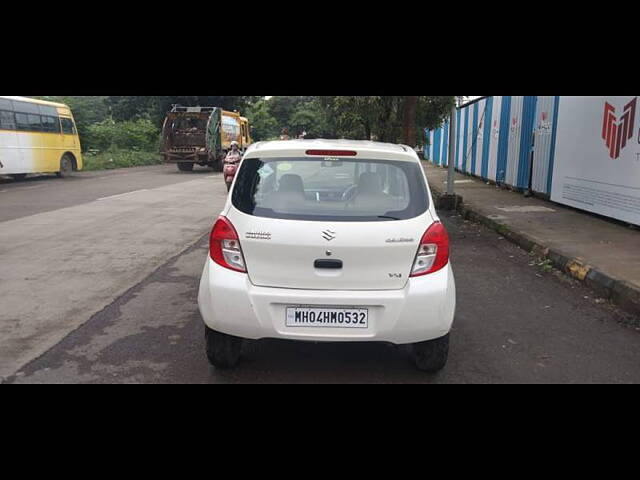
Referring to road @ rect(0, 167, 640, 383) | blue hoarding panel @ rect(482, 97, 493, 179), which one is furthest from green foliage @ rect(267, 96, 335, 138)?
road @ rect(0, 167, 640, 383)

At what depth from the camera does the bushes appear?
35.8 meters

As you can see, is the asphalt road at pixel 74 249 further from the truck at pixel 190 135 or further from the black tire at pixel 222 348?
the truck at pixel 190 135

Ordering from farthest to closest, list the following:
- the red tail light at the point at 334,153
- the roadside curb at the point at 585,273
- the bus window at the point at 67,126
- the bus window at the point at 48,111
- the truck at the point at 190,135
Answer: the truck at the point at 190,135 → the bus window at the point at 67,126 → the bus window at the point at 48,111 → the roadside curb at the point at 585,273 → the red tail light at the point at 334,153

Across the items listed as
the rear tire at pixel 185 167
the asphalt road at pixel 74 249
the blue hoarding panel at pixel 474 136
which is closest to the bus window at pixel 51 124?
the asphalt road at pixel 74 249

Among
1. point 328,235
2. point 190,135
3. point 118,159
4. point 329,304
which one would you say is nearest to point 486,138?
point 190,135

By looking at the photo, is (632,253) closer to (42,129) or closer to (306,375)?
(306,375)

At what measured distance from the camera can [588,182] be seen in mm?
10297

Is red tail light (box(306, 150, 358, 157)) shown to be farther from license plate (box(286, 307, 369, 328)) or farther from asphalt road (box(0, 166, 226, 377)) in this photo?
asphalt road (box(0, 166, 226, 377))

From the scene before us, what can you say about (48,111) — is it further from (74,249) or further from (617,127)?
(617,127)

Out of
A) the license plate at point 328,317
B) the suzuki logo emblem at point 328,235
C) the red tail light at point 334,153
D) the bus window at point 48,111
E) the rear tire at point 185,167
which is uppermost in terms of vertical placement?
the bus window at point 48,111

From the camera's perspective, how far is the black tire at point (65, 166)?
2200 cm

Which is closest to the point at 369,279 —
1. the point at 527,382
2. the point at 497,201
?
the point at 527,382

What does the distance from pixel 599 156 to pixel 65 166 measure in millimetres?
Result: 19505

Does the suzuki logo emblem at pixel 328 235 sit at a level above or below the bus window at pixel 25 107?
below
